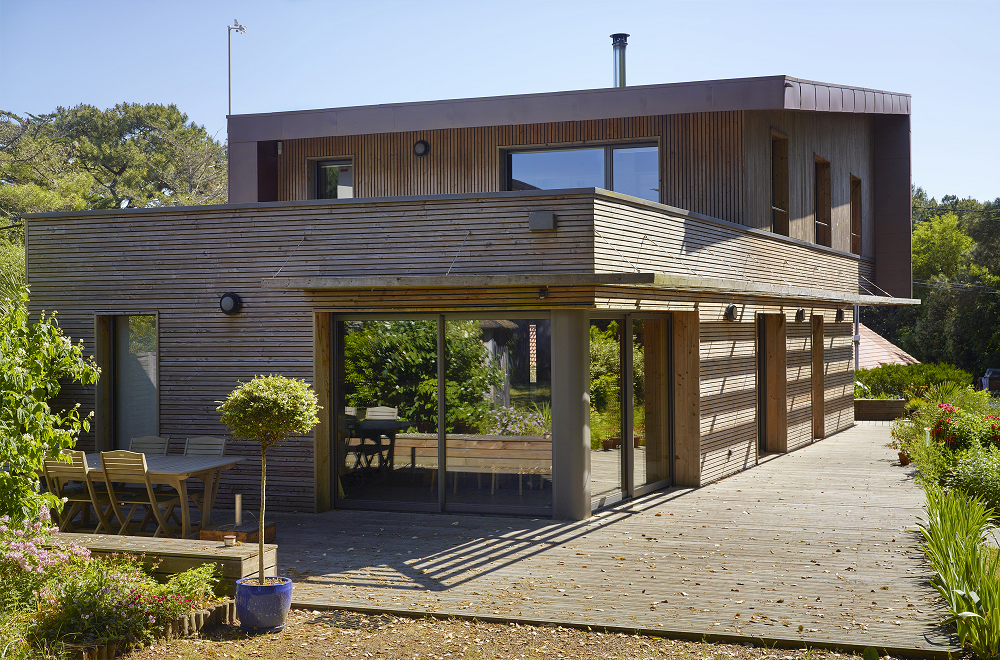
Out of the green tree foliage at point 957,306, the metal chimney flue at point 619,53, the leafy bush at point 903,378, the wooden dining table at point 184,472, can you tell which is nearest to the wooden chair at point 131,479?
the wooden dining table at point 184,472

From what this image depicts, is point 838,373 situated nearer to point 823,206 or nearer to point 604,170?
point 823,206

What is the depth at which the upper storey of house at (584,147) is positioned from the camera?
14.1 m

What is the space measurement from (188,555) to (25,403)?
173 cm

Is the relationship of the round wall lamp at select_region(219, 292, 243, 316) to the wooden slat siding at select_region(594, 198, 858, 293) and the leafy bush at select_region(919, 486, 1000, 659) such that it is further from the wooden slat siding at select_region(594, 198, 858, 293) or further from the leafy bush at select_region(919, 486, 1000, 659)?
the leafy bush at select_region(919, 486, 1000, 659)

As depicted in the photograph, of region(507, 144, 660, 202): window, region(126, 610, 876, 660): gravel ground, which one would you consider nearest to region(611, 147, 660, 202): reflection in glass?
region(507, 144, 660, 202): window

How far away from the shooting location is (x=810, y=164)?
17500 mm

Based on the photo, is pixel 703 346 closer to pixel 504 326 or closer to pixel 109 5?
pixel 504 326

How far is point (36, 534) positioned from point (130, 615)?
122cm

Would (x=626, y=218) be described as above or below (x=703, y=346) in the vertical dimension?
above

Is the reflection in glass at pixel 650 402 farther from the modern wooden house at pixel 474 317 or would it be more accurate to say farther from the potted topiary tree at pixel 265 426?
the potted topiary tree at pixel 265 426

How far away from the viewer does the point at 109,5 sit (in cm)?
Result: 3155

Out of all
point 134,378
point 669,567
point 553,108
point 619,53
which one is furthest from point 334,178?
point 669,567

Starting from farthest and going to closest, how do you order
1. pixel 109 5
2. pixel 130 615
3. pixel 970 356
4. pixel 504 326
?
pixel 970 356
pixel 109 5
pixel 504 326
pixel 130 615

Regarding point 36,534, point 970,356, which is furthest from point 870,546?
point 970,356
